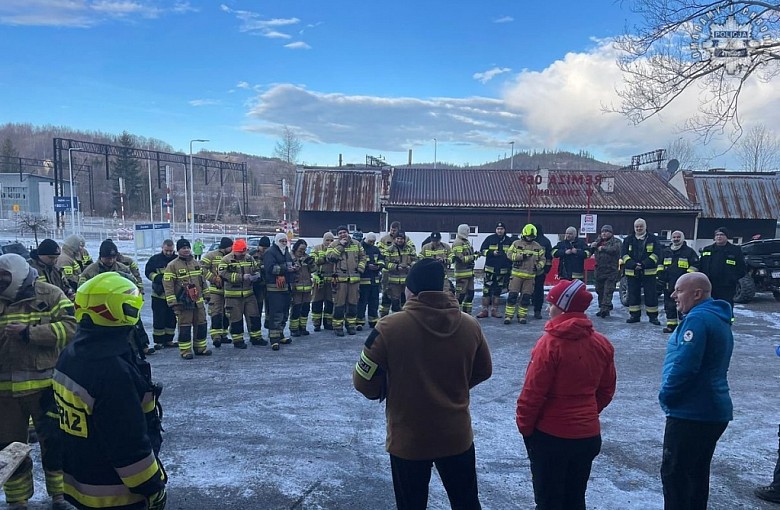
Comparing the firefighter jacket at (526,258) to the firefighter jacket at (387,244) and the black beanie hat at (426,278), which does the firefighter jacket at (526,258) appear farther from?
the black beanie hat at (426,278)

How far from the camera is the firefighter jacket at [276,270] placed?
8.83 metres

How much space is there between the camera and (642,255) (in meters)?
10.4

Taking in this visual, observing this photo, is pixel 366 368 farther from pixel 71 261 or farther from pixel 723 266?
pixel 723 266

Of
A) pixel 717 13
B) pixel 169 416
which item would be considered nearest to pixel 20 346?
pixel 169 416

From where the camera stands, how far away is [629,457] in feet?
15.8

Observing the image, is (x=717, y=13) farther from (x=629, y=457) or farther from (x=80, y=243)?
(x=80, y=243)

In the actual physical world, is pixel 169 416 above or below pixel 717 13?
below

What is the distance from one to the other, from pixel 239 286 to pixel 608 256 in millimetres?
8016

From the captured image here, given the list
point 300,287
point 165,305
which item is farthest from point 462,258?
point 165,305

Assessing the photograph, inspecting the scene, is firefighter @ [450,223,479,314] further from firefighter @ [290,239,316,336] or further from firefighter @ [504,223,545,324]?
firefighter @ [290,239,316,336]

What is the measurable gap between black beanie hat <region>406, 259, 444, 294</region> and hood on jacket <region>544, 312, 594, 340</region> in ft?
2.39

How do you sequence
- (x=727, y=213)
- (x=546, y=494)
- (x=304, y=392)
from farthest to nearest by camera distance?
1. (x=727, y=213)
2. (x=304, y=392)
3. (x=546, y=494)

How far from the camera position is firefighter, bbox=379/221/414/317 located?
34.2 feet

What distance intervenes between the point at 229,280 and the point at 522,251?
589 centimetres
